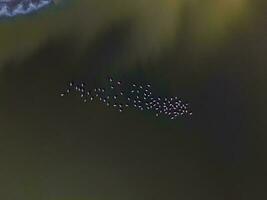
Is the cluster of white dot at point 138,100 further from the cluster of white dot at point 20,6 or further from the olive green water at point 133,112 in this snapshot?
the cluster of white dot at point 20,6

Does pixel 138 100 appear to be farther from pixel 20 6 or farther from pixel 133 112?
pixel 20 6

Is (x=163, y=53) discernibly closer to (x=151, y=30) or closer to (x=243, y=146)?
(x=151, y=30)

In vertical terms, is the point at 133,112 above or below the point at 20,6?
below

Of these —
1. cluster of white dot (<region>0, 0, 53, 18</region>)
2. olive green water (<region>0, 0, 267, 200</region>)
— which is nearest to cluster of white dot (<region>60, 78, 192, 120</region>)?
olive green water (<region>0, 0, 267, 200</region>)

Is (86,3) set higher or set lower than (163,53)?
higher

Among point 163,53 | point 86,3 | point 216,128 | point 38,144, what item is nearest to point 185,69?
point 163,53

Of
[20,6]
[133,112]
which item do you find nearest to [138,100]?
[133,112]

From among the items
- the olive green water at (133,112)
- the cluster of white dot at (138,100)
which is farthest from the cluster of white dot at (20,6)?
the cluster of white dot at (138,100)

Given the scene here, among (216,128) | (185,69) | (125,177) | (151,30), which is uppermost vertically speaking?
(151,30)
